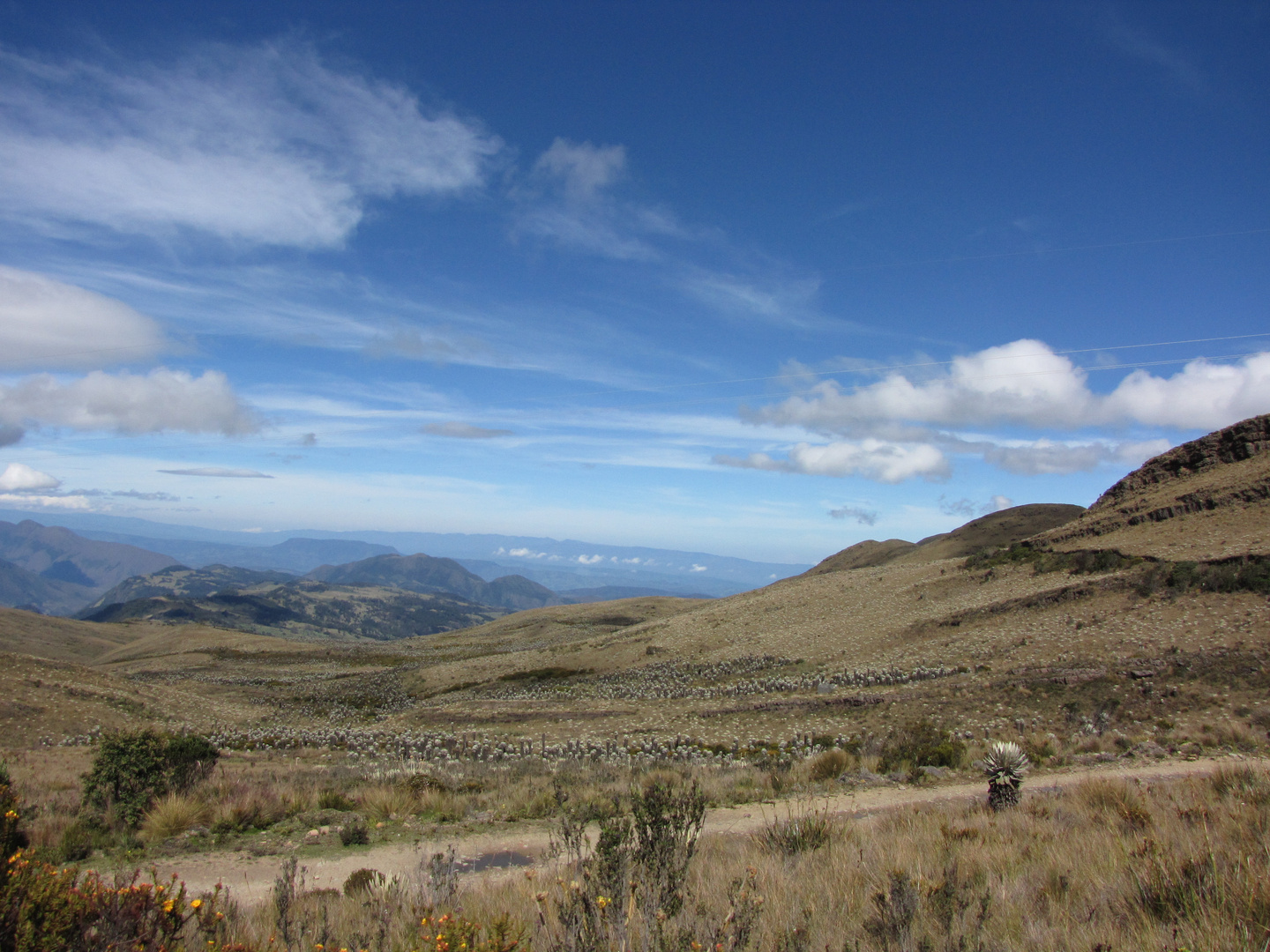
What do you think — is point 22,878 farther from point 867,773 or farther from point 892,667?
point 892,667

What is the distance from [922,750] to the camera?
49.7ft

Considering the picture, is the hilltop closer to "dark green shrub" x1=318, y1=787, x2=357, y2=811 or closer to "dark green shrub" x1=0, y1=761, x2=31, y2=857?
"dark green shrub" x1=318, y1=787, x2=357, y2=811

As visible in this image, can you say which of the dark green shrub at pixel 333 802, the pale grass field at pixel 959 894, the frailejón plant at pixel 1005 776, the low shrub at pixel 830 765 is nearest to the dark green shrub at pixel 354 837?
the dark green shrub at pixel 333 802

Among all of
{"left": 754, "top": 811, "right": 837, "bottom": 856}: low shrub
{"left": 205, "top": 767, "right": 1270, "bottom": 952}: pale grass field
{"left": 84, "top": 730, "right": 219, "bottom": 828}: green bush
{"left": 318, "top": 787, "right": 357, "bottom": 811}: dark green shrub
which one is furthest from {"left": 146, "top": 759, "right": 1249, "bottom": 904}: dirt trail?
{"left": 84, "top": 730, "right": 219, "bottom": 828}: green bush

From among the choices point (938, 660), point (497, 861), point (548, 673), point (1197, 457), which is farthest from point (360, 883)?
point (1197, 457)

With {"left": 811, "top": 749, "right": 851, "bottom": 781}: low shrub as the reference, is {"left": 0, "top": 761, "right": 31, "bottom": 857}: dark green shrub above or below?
above

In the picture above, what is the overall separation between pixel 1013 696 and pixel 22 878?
23075 millimetres

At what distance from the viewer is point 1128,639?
2225 cm

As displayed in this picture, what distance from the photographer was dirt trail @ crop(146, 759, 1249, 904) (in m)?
8.38

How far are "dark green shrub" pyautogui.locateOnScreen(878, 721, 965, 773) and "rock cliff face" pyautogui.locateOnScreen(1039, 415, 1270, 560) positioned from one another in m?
17.9

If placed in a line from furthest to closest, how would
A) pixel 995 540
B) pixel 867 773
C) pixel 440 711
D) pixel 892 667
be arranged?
1. pixel 995 540
2. pixel 440 711
3. pixel 892 667
4. pixel 867 773

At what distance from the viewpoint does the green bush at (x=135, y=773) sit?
1089 centimetres

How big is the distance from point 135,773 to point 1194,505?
44.3 meters

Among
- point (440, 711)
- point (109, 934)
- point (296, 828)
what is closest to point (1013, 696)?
point (296, 828)
